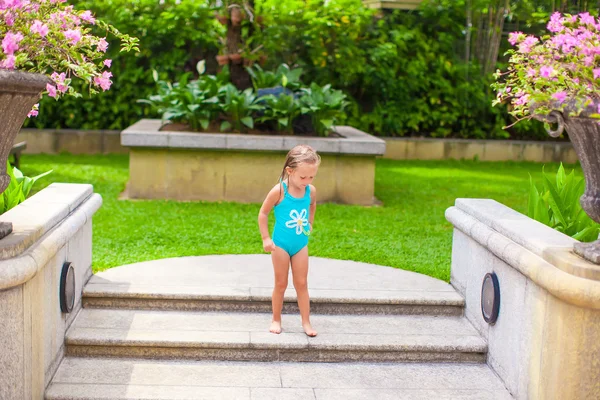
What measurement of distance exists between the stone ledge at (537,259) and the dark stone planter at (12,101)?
2.49m

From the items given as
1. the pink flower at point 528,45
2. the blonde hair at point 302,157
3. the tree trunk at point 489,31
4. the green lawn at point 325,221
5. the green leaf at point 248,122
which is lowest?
the green lawn at point 325,221

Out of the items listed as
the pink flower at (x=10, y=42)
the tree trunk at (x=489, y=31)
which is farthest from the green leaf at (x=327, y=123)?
the pink flower at (x=10, y=42)

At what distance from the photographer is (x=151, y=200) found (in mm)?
9438

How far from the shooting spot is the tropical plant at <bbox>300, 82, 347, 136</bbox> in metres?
9.86

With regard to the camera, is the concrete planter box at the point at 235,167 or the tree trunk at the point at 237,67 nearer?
the concrete planter box at the point at 235,167

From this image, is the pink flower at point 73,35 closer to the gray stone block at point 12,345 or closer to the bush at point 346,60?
the gray stone block at point 12,345

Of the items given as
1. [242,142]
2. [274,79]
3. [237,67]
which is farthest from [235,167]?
[237,67]

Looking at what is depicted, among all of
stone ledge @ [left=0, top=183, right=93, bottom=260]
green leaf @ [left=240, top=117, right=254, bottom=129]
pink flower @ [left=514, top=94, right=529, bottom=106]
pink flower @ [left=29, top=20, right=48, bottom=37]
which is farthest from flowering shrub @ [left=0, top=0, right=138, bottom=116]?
green leaf @ [left=240, top=117, right=254, bottom=129]

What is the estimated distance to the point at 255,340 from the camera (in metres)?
4.82

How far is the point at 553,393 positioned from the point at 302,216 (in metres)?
1.71

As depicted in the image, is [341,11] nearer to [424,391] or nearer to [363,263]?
[363,263]

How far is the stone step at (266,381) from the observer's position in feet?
14.3

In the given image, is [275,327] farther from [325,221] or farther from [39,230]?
[325,221]

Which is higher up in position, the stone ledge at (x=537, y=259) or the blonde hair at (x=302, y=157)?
the blonde hair at (x=302, y=157)
